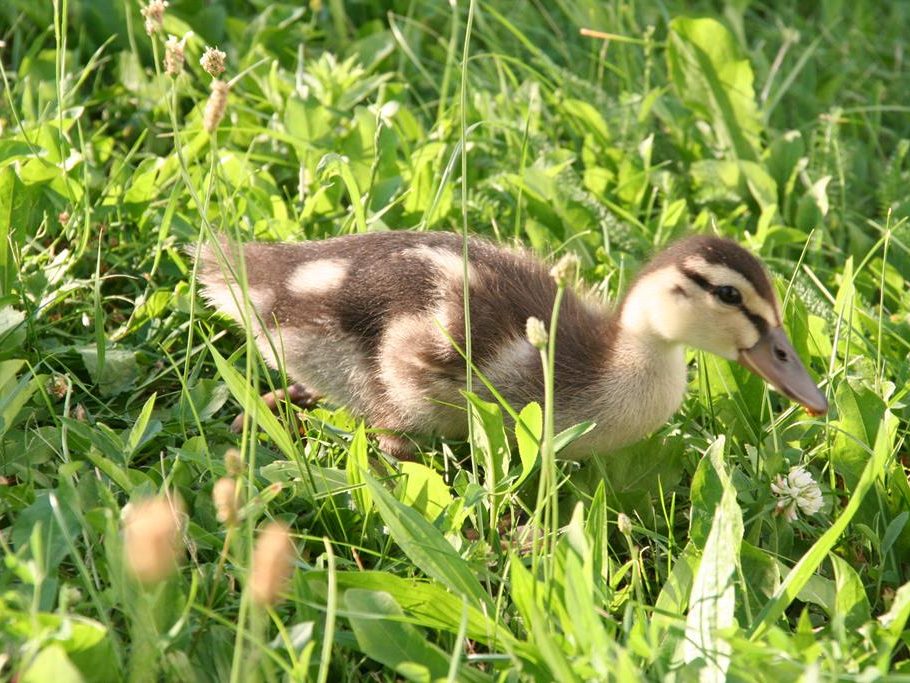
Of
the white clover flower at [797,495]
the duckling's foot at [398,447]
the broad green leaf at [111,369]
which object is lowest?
the duckling's foot at [398,447]

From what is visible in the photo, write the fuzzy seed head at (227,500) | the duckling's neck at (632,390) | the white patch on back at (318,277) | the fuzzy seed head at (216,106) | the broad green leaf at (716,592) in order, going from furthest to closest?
the white patch on back at (318,277), the duckling's neck at (632,390), the broad green leaf at (716,592), the fuzzy seed head at (216,106), the fuzzy seed head at (227,500)

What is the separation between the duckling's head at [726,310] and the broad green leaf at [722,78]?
1.29 metres

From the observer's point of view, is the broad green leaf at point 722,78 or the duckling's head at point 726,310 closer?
the duckling's head at point 726,310

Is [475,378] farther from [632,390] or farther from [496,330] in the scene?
[632,390]

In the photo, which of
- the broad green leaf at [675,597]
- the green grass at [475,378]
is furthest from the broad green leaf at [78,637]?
the broad green leaf at [675,597]

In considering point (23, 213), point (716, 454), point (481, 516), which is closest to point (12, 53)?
point (23, 213)

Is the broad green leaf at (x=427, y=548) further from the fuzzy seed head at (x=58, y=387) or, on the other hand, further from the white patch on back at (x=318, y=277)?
the fuzzy seed head at (x=58, y=387)

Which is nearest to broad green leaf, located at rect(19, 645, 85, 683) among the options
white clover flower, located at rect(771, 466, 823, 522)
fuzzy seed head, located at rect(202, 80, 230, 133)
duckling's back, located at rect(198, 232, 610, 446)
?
fuzzy seed head, located at rect(202, 80, 230, 133)

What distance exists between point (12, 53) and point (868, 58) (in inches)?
118

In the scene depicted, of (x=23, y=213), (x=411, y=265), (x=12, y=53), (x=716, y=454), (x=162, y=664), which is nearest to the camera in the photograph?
(x=162, y=664)

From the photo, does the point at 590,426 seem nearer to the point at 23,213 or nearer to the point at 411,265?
the point at 411,265

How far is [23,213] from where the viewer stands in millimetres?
2984

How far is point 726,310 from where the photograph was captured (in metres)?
2.61

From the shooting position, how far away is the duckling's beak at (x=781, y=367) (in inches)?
102
